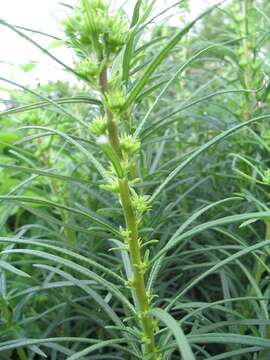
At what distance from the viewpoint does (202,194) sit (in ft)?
5.20

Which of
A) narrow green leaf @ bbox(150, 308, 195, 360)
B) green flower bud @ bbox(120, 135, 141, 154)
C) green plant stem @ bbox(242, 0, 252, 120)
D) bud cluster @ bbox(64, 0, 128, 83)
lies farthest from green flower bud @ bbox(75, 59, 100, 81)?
green plant stem @ bbox(242, 0, 252, 120)

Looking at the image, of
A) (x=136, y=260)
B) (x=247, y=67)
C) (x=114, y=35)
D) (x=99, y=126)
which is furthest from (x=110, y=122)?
(x=247, y=67)

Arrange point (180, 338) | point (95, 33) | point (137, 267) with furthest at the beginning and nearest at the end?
point (137, 267) < point (95, 33) < point (180, 338)

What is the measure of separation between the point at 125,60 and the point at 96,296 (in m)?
0.44

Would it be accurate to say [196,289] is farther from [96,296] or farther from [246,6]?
[246,6]

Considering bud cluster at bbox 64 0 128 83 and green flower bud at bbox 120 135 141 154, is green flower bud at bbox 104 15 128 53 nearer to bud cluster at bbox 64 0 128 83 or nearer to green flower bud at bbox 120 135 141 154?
bud cluster at bbox 64 0 128 83

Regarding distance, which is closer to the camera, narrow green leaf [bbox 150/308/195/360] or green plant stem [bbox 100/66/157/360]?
narrow green leaf [bbox 150/308/195/360]

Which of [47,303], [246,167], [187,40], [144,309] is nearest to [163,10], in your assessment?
[144,309]

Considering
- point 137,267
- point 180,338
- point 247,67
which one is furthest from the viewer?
point 247,67

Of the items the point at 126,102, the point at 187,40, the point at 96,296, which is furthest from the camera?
the point at 187,40

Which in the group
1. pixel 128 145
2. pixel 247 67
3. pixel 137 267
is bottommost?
pixel 137 267

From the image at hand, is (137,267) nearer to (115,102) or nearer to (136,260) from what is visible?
(136,260)

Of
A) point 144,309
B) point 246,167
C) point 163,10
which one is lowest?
point 144,309

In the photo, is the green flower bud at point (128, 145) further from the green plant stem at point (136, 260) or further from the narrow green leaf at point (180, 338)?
the narrow green leaf at point (180, 338)
